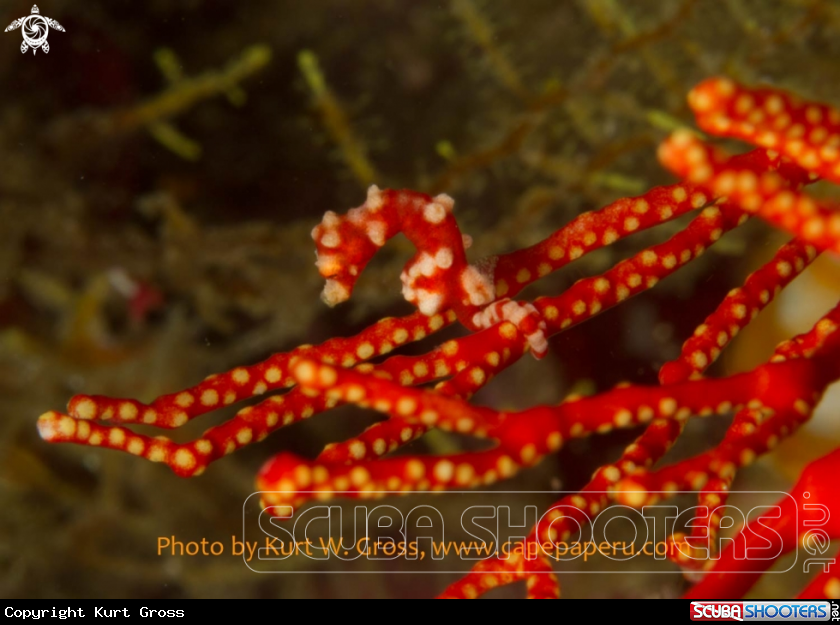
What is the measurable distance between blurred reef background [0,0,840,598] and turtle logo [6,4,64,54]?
1.7 inches

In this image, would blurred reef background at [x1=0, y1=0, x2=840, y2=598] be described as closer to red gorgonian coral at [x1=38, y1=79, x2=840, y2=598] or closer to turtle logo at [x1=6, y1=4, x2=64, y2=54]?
turtle logo at [x1=6, y1=4, x2=64, y2=54]

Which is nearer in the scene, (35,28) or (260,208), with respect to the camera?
(35,28)

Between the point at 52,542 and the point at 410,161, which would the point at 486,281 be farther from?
the point at 52,542

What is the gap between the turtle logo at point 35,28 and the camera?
2971mm

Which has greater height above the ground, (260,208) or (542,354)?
(260,208)

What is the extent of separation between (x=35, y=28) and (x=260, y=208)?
1357 millimetres

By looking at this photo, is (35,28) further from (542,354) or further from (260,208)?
(542,354)

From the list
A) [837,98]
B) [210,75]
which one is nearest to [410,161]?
[210,75]

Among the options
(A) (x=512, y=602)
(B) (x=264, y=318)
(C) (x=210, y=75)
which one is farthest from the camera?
(B) (x=264, y=318)

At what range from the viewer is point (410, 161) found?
3.78m

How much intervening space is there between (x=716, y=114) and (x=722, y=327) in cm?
64

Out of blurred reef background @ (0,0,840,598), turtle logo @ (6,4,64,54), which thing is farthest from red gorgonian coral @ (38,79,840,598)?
turtle logo @ (6,4,64,54)

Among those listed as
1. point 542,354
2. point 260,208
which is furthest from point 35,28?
point 542,354

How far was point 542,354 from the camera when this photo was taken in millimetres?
1347
